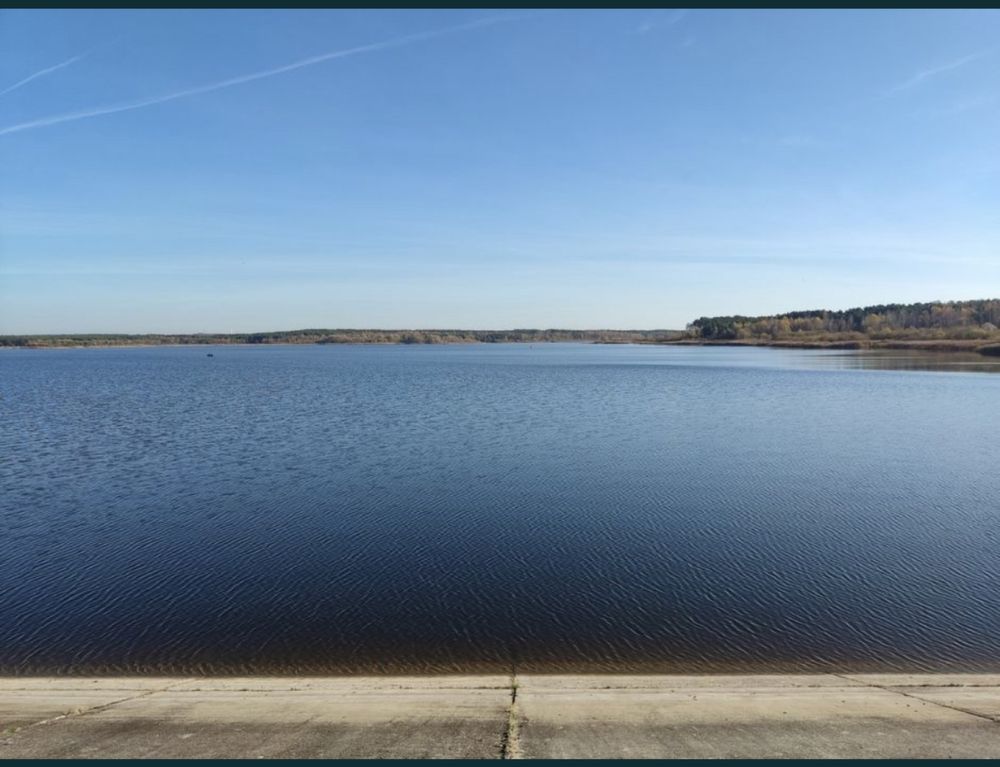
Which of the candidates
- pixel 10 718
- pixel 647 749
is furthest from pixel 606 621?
pixel 10 718

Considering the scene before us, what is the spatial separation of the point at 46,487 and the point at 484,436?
1817 centimetres

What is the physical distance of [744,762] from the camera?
7.05 metres

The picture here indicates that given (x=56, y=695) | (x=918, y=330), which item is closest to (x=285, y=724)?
(x=56, y=695)

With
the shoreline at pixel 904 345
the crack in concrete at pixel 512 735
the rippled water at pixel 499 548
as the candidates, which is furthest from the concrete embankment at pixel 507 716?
the shoreline at pixel 904 345

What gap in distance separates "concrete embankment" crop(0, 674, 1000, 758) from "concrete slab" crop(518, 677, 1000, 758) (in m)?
0.02

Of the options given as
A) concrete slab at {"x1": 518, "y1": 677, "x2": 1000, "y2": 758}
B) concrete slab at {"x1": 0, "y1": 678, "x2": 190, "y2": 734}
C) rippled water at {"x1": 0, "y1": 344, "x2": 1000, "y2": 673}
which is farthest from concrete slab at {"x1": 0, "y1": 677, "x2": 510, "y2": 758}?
rippled water at {"x1": 0, "y1": 344, "x2": 1000, "y2": 673}

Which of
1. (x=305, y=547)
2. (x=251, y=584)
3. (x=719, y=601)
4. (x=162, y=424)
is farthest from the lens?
(x=162, y=424)

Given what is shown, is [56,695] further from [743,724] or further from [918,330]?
[918,330]

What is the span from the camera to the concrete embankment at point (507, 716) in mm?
7500

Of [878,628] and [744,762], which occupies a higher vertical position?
[744,762]

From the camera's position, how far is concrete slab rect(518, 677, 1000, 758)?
24.4 ft

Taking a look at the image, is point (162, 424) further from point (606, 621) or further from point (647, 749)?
point (647, 749)

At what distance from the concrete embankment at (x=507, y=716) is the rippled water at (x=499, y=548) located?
0.94 meters

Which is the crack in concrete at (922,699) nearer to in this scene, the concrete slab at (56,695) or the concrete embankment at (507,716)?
the concrete embankment at (507,716)
